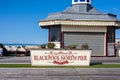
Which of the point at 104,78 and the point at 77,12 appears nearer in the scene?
the point at 104,78

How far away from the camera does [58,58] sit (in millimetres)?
27844

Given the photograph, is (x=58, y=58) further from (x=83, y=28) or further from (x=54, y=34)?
(x=54, y=34)

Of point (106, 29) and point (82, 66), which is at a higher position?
point (106, 29)

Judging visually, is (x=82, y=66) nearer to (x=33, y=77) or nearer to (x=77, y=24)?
(x=33, y=77)

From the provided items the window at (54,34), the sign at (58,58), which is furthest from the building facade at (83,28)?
the sign at (58,58)

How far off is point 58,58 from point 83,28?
15.6m

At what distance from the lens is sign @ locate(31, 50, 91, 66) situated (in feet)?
91.0

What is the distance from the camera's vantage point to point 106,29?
142ft

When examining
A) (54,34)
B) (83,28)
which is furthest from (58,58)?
(54,34)

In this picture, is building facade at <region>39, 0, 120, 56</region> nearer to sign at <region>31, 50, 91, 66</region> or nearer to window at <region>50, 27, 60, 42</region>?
window at <region>50, 27, 60, 42</region>

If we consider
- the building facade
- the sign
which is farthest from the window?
the sign

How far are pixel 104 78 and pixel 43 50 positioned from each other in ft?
30.1

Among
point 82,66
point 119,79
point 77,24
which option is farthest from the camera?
point 77,24

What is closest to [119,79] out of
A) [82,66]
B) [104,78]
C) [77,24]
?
[104,78]
